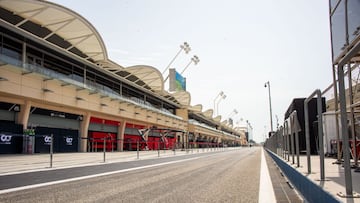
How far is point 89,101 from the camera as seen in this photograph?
36.8 metres

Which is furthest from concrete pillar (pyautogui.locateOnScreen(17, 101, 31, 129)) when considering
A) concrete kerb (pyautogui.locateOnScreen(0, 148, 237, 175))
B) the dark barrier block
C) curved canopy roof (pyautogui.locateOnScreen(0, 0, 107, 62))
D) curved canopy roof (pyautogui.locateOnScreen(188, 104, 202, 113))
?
curved canopy roof (pyautogui.locateOnScreen(188, 104, 202, 113))

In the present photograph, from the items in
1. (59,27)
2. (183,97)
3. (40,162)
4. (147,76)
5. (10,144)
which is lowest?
(40,162)

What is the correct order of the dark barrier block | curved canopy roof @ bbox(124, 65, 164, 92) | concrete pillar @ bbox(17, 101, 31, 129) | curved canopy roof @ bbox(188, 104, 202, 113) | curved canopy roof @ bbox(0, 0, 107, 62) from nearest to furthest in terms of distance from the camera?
1. curved canopy roof @ bbox(0, 0, 107, 62)
2. the dark barrier block
3. concrete pillar @ bbox(17, 101, 31, 129)
4. curved canopy roof @ bbox(124, 65, 164, 92)
5. curved canopy roof @ bbox(188, 104, 202, 113)

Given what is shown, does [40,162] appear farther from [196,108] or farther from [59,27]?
[196,108]

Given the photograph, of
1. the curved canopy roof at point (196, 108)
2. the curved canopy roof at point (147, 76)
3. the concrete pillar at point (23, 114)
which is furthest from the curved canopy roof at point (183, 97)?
the concrete pillar at point (23, 114)

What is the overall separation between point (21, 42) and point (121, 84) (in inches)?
851

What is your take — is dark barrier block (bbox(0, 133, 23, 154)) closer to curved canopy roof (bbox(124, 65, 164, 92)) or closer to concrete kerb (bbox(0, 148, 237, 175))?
concrete kerb (bbox(0, 148, 237, 175))

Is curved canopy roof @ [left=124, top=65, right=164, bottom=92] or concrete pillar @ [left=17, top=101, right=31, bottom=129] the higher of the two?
curved canopy roof @ [left=124, top=65, right=164, bottom=92]

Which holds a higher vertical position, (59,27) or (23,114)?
(59,27)

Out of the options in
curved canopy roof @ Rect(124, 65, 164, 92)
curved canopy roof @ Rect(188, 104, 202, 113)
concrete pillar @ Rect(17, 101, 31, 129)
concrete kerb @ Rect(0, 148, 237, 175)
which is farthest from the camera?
curved canopy roof @ Rect(188, 104, 202, 113)

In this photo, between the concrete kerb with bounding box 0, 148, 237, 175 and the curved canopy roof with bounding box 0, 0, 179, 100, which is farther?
the curved canopy roof with bounding box 0, 0, 179, 100

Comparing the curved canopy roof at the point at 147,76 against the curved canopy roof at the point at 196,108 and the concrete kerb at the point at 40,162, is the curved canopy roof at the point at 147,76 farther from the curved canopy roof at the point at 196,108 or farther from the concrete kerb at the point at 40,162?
the curved canopy roof at the point at 196,108

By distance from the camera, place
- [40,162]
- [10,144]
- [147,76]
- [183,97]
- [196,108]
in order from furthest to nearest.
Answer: [196,108] < [183,97] < [147,76] < [10,144] < [40,162]

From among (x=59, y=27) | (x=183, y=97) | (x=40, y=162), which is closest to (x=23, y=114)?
(x=59, y=27)
